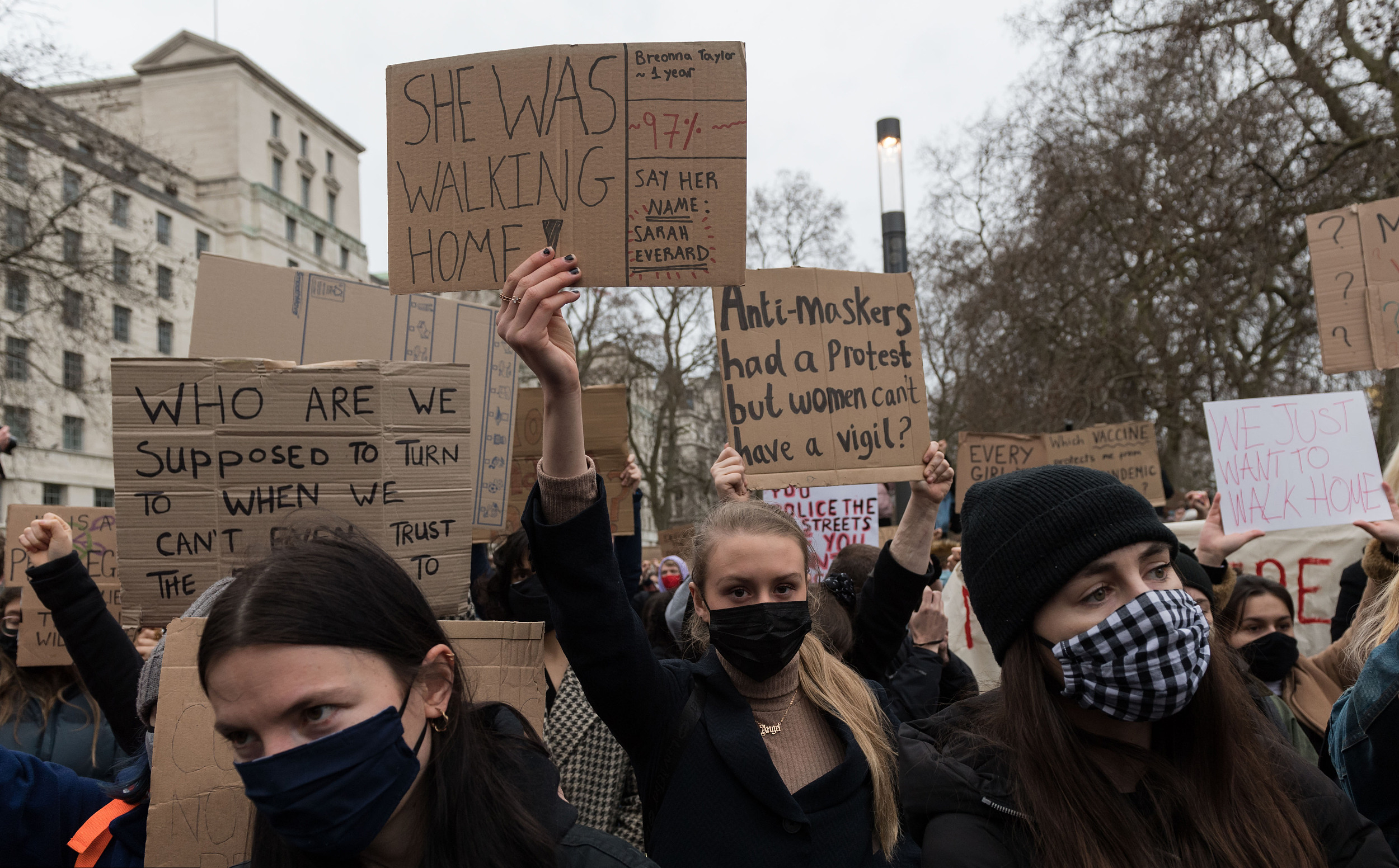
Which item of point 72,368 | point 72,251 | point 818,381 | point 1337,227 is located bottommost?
point 818,381

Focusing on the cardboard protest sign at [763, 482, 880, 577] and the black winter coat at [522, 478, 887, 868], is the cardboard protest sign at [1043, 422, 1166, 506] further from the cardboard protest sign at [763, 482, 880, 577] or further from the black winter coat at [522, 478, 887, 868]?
the black winter coat at [522, 478, 887, 868]

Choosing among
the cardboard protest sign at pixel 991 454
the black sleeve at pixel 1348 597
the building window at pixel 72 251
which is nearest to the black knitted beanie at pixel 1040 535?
the black sleeve at pixel 1348 597

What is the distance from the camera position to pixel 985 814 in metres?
1.65

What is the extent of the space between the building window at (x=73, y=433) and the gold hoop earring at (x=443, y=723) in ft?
149

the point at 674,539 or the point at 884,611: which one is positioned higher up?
the point at 884,611

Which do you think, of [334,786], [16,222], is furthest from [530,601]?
[16,222]

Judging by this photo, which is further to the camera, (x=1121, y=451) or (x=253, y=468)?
(x=1121, y=451)

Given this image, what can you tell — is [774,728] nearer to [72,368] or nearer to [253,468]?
[253,468]

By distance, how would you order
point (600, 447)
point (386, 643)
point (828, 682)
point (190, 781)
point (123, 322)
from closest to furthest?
point (386, 643), point (190, 781), point (828, 682), point (600, 447), point (123, 322)

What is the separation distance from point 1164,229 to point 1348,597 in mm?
11917

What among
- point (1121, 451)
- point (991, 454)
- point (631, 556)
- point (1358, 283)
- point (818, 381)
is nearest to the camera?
point (818, 381)

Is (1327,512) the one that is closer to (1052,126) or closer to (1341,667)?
(1341,667)

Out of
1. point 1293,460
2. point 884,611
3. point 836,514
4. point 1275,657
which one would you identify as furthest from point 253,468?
point 1293,460

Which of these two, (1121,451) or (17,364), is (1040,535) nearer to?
(1121,451)
